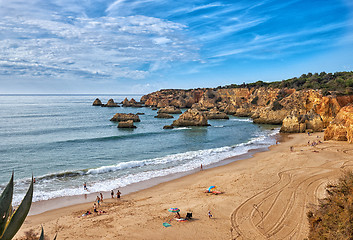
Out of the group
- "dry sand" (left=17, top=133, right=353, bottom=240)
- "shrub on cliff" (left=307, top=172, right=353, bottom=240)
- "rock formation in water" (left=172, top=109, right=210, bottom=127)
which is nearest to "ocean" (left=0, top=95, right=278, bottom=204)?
"dry sand" (left=17, top=133, right=353, bottom=240)

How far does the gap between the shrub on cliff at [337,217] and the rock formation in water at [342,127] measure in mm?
21077

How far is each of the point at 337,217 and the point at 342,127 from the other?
24.5 meters

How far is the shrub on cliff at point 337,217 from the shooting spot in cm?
618

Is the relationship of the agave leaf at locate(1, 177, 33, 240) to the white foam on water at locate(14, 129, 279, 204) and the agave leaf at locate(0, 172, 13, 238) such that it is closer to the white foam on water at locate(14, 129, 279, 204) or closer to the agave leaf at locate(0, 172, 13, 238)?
the agave leaf at locate(0, 172, 13, 238)

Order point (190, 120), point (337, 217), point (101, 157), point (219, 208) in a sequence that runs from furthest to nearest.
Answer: point (190, 120), point (101, 157), point (219, 208), point (337, 217)

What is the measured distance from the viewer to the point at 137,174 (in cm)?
1948

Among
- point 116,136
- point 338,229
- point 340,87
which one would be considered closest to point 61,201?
point 338,229

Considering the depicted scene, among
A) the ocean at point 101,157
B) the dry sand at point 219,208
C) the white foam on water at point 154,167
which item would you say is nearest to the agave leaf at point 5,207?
the dry sand at point 219,208

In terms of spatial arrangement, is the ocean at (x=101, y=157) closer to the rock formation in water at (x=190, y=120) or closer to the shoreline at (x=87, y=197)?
the shoreline at (x=87, y=197)

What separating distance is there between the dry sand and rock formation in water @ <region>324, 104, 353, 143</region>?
718 cm

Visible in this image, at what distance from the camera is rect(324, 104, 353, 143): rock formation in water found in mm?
24938

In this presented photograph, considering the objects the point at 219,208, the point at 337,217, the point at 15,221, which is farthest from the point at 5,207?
the point at 219,208

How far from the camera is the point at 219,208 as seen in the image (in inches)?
477

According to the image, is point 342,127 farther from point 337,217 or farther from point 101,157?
point 101,157
